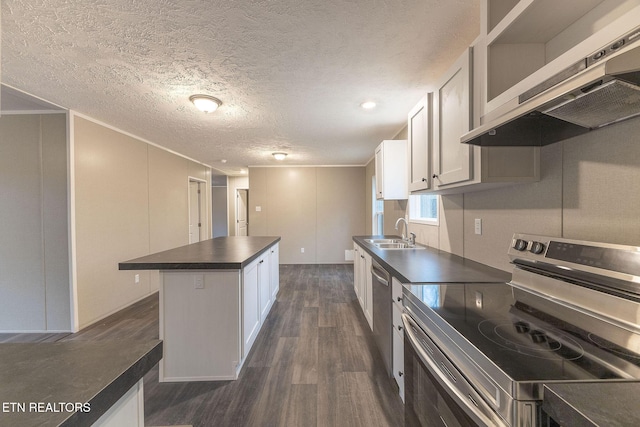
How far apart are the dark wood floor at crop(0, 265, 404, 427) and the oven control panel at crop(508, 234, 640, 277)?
1.29 meters

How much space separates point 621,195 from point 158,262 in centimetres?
254

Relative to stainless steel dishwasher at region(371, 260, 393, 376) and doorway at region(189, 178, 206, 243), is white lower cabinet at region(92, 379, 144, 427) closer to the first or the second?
stainless steel dishwasher at region(371, 260, 393, 376)

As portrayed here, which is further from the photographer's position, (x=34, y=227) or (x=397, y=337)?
(x=34, y=227)

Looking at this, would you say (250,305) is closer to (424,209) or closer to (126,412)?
(126,412)

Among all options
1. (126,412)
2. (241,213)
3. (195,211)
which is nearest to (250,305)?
(126,412)

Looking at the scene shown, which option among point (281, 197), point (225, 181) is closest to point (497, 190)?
point (281, 197)

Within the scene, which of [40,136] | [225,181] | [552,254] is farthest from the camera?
[225,181]

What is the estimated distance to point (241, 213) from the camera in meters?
8.05

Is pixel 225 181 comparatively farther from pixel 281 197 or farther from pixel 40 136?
pixel 40 136

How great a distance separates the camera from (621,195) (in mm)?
977

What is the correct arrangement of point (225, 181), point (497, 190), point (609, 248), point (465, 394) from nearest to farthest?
1. point (465, 394)
2. point (609, 248)
3. point (497, 190)
4. point (225, 181)

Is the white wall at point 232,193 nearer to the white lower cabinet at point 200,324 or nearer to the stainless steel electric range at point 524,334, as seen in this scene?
the white lower cabinet at point 200,324

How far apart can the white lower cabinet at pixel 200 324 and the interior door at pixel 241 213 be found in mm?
6018

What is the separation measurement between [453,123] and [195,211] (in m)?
5.64
